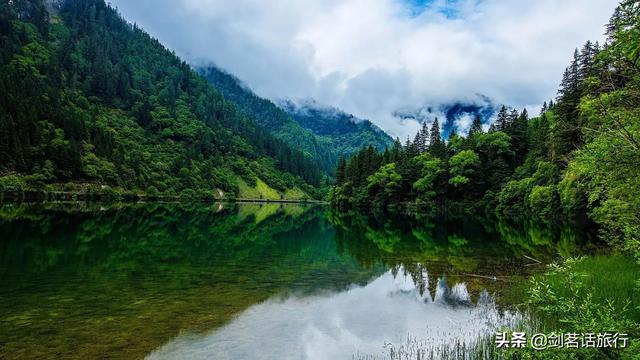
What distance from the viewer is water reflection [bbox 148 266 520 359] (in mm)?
13609

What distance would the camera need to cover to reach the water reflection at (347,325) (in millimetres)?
13609

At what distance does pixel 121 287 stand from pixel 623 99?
22.7 meters

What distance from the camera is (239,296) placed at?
66.4 ft

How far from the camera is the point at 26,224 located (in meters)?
46.5

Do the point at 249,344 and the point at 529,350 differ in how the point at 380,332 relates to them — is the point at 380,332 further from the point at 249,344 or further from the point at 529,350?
the point at 529,350

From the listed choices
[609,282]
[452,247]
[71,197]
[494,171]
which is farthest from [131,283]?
[71,197]

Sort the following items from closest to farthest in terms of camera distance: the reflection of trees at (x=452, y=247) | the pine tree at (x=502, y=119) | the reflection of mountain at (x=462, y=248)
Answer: the reflection of mountain at (x=462, y=248) < the reflection of trees at (x=452, y=247) < the pine tree at (x=502, y=119)

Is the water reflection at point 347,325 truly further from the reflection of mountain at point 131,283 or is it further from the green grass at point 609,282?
the green grass at point 609,282

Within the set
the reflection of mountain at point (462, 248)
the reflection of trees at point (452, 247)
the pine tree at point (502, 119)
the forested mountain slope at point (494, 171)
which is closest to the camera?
the reflection of mountain at point (462, 248)

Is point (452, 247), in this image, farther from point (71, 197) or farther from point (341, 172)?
point (341, 172)

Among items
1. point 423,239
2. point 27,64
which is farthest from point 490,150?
point 27,64

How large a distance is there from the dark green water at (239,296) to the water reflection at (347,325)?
0.18ft

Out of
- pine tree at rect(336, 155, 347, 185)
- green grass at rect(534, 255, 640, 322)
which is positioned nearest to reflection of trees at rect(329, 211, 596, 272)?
green grass at rect(534, 255, 640, 322)

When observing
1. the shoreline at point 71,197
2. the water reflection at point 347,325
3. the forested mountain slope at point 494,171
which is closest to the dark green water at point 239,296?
the water reflection at point 347,325
